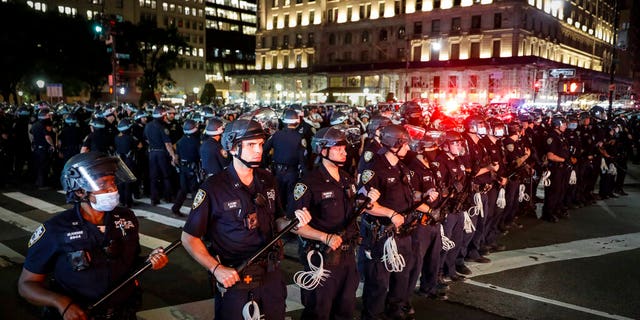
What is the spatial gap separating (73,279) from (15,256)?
5.39m

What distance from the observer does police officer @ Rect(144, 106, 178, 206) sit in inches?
426

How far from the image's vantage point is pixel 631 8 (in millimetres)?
92500

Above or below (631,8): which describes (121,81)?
below

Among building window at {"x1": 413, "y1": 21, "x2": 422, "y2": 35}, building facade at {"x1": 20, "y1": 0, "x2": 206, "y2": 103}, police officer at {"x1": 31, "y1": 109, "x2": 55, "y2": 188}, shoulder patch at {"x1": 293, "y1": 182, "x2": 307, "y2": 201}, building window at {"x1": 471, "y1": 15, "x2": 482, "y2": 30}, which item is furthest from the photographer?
building facade at {"x1": 20, "y1": 0, "x2": 206, "y2": 103}

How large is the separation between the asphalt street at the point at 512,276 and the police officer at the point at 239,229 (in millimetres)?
1981

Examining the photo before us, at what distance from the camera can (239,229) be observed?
377 centimetres

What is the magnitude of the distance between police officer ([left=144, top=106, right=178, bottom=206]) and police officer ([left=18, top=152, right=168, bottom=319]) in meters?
7.55

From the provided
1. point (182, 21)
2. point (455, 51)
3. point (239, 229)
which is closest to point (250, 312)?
point (239, 229)

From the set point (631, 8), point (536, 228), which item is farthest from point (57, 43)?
point (631, 8)

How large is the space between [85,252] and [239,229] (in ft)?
3.56

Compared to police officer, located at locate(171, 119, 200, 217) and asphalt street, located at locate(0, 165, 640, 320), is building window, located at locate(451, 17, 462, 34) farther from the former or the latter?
police officer, located at locate(171, 119, 200, 217)

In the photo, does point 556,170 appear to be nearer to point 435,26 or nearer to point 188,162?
point 188,162

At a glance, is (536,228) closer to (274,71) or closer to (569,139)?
(569,139)

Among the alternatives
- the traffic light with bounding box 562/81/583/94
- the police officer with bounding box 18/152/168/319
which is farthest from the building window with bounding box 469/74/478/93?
the police officer with bounding box 18/152/168/319
